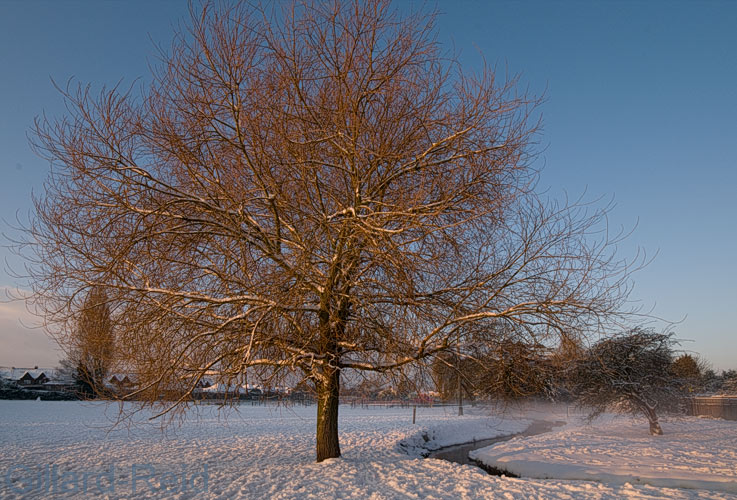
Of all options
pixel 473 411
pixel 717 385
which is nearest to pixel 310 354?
pixel 473 411

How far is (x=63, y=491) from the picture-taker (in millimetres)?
6875

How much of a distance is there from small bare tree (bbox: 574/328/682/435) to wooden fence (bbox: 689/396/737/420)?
15139mm

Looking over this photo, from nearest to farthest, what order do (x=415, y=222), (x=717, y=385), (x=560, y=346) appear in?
(x=415, y=222)
(x=560, y=346)
(x=717, y=385)

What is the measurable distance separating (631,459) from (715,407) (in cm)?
2555

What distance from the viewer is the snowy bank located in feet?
30.7

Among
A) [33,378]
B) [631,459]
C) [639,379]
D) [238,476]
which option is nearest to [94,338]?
[238,476]

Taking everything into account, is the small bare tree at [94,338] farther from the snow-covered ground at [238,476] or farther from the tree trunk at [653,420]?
the tree trunk at [653,420]

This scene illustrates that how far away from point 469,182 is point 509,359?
3099 millimetres

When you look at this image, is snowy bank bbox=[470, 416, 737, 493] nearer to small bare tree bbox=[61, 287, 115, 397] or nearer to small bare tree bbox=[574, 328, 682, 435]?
small bare tree bbox=[574, 328, 682, 435]

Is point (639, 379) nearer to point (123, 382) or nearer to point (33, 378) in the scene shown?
point (123, 382)

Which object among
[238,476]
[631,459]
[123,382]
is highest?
[123,382]

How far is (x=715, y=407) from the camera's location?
99.2 feet

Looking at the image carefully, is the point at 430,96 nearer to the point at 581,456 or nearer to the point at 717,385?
the point at 581,456

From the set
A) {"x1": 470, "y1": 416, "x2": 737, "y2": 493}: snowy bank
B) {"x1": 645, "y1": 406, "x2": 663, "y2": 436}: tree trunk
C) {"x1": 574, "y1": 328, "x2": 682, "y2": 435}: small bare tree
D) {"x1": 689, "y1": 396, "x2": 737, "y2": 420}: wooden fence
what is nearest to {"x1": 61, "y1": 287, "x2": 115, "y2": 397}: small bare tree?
{"x1": 470, "y1": 416, "x2": 737, "y2": 493}: snowy bank
